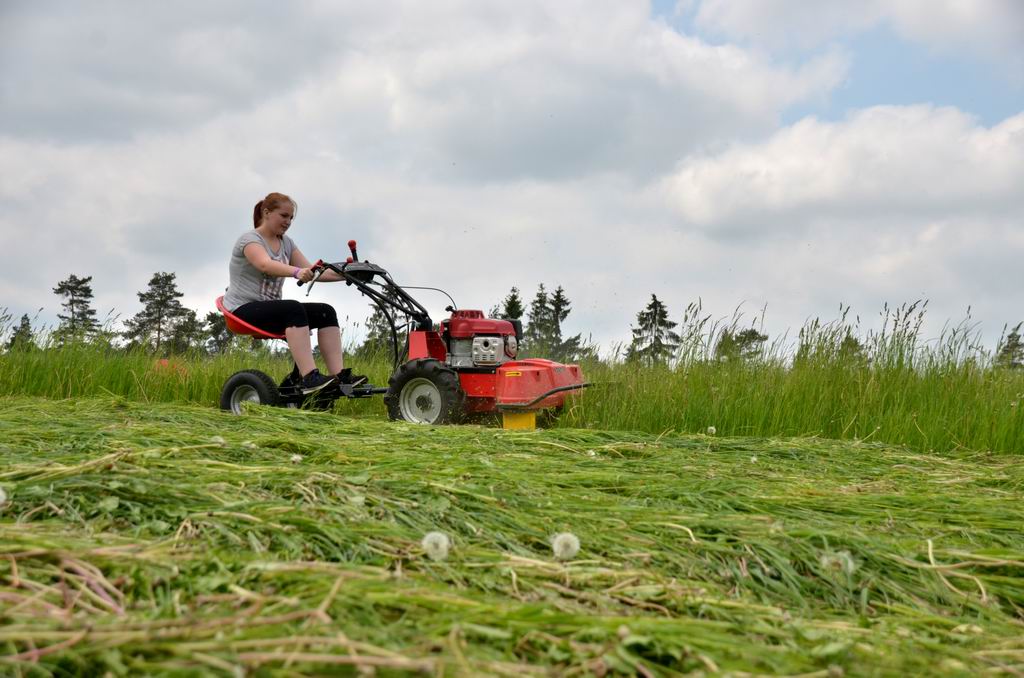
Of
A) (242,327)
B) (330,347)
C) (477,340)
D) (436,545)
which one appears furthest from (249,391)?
(436,545)

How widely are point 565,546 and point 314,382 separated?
3741mm

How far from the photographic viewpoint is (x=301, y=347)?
17.3 ft

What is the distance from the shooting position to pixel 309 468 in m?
2.39

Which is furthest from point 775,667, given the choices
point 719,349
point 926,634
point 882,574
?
point 719,349

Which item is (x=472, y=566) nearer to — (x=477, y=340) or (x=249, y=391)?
(x=477, y=340)

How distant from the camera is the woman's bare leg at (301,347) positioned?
206 inches

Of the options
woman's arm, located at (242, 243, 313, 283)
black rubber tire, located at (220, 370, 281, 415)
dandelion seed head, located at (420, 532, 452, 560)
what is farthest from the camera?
black rubber tire, located at (220, 370, 281, 415)

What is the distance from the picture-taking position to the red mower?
16.4ft

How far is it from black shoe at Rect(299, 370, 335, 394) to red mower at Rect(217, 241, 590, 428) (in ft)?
0.22

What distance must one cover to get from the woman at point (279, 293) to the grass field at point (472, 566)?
2.12 meters

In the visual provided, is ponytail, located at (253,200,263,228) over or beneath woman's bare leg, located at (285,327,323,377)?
over

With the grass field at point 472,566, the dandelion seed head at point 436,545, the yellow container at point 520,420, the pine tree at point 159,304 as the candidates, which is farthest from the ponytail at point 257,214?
the pine tree at point 159,304

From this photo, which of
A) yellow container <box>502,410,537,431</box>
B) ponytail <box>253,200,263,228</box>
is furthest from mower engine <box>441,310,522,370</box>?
ponytail <box>253,200,263,228</box>

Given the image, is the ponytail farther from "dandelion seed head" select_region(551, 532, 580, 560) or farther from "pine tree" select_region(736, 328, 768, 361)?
"dandelion seed head" select_region(551, 532, 580, 560)
